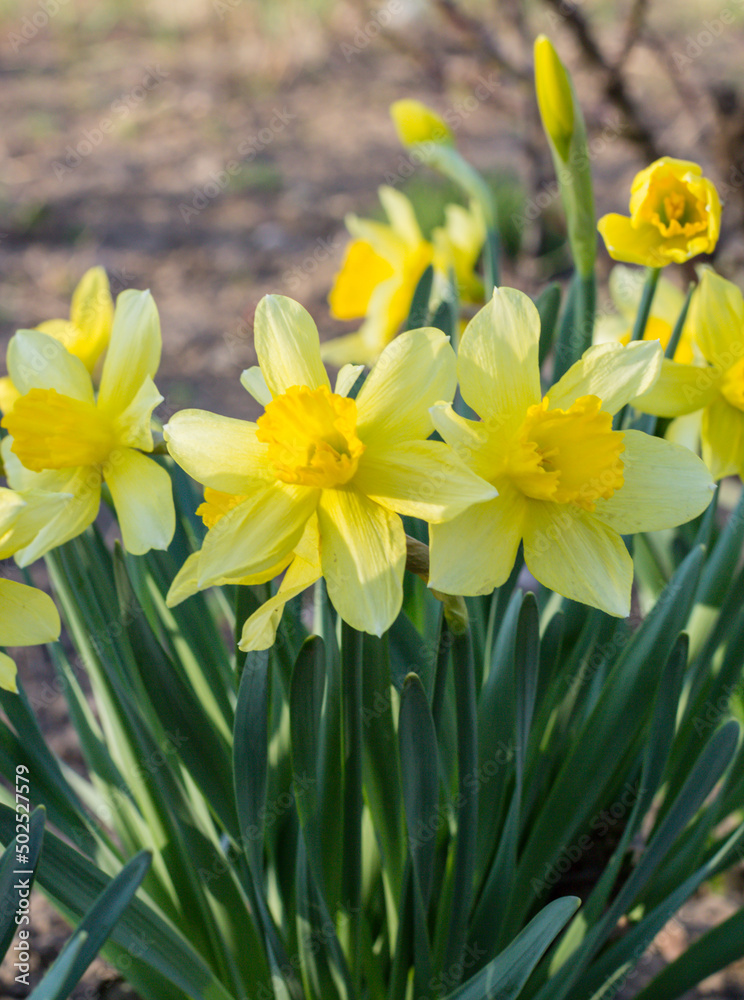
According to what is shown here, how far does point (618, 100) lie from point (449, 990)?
2.20 m

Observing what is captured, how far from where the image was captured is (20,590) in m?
0.78

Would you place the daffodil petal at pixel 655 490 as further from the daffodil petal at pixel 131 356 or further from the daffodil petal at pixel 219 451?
the daffodil petal at pixel 131 356

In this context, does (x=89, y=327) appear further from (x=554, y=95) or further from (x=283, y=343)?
(x=554, y=95)

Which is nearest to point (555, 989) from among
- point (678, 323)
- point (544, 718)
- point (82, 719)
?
point (544, 718)

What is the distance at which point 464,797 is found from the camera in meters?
0.81

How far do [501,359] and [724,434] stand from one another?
35cm

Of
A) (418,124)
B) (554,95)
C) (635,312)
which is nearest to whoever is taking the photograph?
(554,95)

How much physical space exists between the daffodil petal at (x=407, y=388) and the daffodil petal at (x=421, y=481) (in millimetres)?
17

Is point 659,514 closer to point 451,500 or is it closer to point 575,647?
point 451,500

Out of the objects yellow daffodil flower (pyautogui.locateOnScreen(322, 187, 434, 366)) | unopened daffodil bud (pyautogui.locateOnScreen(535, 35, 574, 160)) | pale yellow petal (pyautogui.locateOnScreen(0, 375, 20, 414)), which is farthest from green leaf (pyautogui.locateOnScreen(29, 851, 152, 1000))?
yellow daffodil flower (pyautogui.locateOnScreen(322, 187, 434, 366))

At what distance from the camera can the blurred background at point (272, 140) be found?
2.41 m

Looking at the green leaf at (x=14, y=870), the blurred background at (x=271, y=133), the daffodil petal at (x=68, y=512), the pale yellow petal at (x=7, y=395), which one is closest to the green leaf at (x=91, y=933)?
the green leaf at (x=14, y=870)

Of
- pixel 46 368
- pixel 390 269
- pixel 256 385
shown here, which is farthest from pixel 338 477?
pixel 390 269

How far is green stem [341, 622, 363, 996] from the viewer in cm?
76
